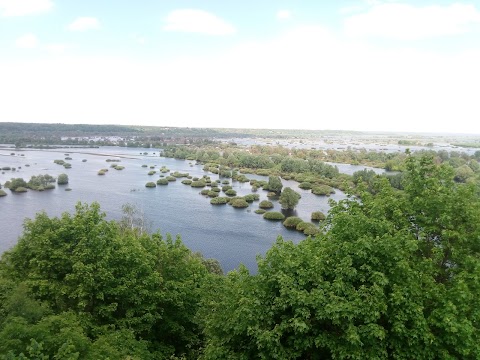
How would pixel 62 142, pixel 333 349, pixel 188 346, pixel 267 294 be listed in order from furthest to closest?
pixel 62 142
pixel 188 346
pixel 267 294
pixel 333 349

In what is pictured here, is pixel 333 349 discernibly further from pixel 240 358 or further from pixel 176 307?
pixel 176 307

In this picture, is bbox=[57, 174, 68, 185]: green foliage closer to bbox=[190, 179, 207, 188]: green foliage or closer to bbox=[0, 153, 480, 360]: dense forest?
bbox=[190, 179, 207, 188]: green foliage

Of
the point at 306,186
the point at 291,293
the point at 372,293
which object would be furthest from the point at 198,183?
the point at 372,293

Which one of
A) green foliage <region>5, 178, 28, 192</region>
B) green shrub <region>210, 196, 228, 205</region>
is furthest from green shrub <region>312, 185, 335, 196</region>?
green foliage <region>5, 178, 28, 192</region>

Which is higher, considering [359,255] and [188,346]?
[359,255]

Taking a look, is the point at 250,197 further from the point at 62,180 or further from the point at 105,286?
the point at 105,286

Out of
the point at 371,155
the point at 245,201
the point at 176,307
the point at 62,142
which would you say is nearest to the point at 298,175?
the point at 245,201
